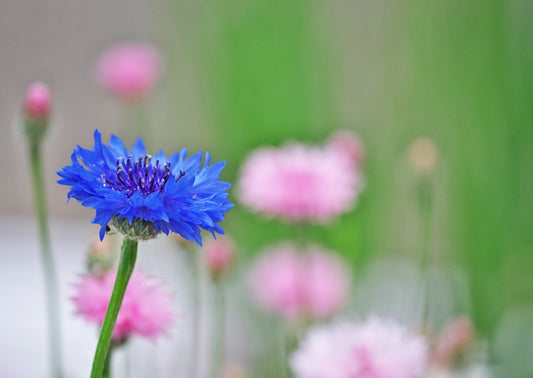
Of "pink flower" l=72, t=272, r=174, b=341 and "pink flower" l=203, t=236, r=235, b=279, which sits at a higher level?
"pink flower" l=203, t=236, r=235, b=279

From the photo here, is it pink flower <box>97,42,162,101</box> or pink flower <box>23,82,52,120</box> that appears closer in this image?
pink flower <box>23,82,52,120</box>

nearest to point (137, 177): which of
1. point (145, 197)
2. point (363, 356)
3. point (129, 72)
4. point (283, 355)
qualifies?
point (145, 197)

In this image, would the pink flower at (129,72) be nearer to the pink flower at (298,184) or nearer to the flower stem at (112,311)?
the pink flower at (298,184)

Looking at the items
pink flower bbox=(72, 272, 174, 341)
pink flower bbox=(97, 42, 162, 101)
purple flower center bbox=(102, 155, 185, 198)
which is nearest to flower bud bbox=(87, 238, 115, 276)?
pink flower bbox=(72, 272, 174, 341)

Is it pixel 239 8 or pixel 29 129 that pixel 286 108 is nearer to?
pixel 239 8

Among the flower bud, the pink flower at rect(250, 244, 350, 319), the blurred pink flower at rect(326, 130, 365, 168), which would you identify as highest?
the blurred pink flower at rect(326, 130, 365, 168)

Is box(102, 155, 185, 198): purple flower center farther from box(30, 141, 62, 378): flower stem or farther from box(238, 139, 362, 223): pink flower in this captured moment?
box(238, 139, 362, 223): pink flower

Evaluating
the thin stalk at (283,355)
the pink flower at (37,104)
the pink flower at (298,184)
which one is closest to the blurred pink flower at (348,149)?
the pink flower at (298,184)
